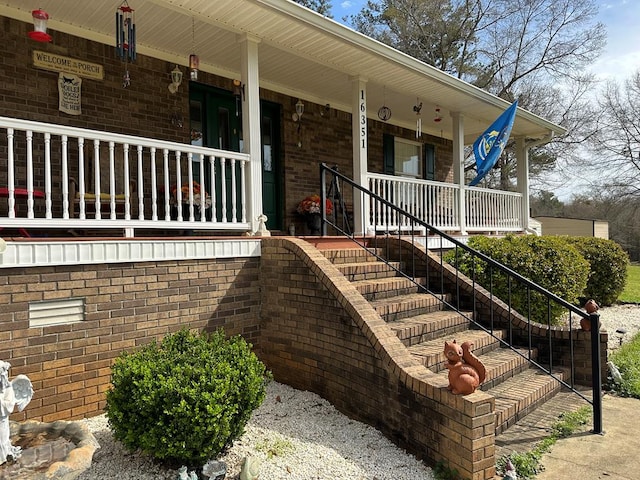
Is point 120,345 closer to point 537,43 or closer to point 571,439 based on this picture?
point 571,439

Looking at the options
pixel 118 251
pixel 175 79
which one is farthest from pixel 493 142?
pixel 118 251

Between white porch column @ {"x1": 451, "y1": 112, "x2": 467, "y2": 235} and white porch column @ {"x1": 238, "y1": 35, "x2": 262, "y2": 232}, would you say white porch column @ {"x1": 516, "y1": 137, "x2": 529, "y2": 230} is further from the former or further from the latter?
white porch column @ {"x1": 238, "y1": 35, "x2": 262, "y2": 232}

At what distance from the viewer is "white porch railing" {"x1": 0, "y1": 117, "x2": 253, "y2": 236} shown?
3.84 meters

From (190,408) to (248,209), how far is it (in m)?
2.87

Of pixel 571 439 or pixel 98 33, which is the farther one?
pixel 98 33

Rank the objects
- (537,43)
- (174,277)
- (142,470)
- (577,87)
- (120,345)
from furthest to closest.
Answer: (577,87)
(537,43)
(174,277)
(120,345)
(142,470)

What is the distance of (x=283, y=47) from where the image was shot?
5.76 meters

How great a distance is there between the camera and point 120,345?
13.2 feet

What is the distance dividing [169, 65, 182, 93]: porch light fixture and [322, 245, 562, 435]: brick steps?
3002 mm

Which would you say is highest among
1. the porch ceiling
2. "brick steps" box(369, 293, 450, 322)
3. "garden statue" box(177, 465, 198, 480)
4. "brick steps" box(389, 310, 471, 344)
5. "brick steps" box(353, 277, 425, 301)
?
the porch ceiling

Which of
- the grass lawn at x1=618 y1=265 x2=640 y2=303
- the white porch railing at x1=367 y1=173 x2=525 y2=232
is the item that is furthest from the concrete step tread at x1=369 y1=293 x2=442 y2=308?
the grass lawn at x1=618 y1=265 x2=640 y2=303

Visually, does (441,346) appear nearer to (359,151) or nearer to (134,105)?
Answer: (359,151)

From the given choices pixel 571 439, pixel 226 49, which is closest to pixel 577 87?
pixel 226 49

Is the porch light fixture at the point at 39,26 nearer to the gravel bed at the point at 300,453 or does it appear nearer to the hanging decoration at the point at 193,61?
the hanging decoration at the point at 193,61
